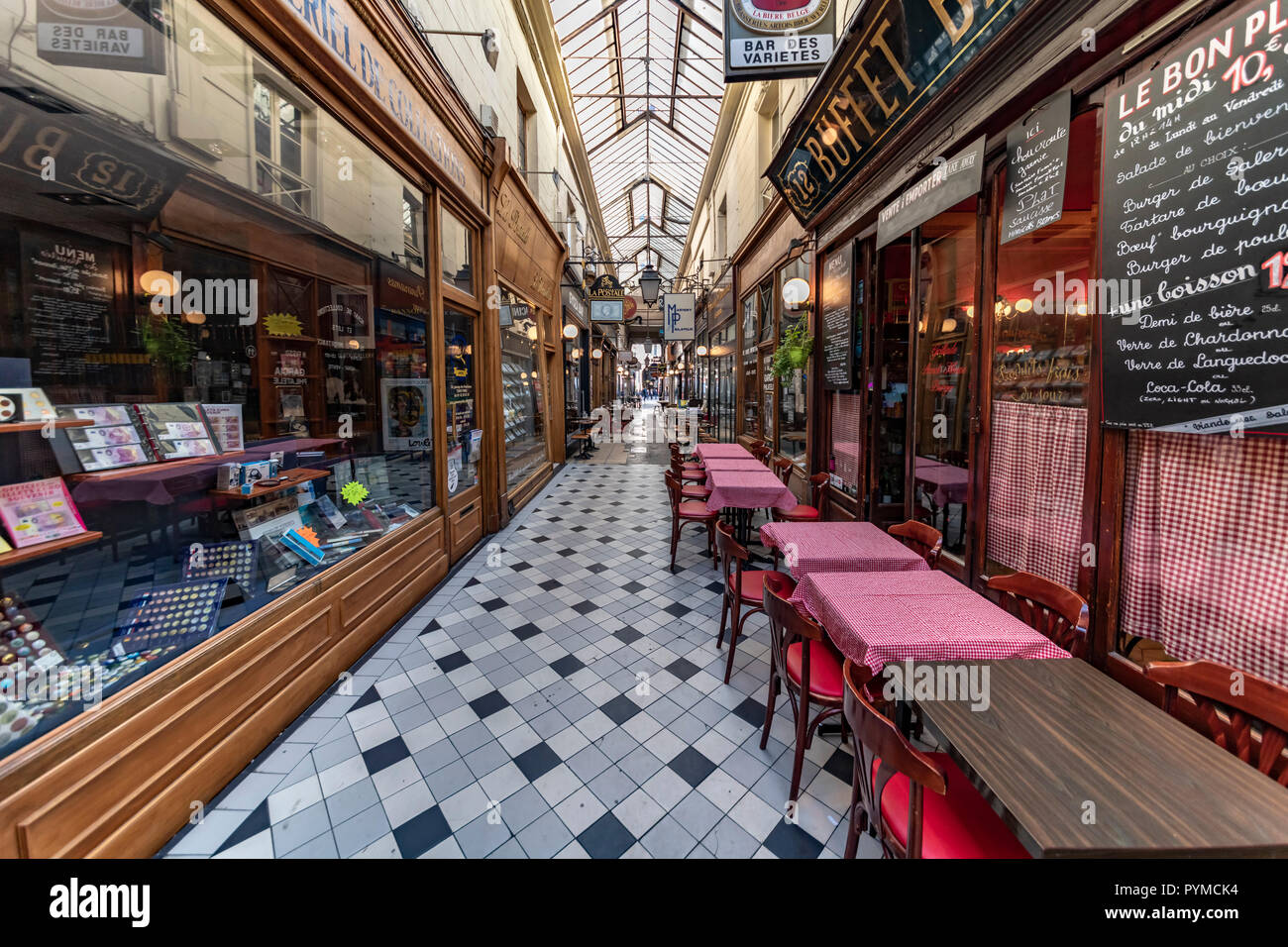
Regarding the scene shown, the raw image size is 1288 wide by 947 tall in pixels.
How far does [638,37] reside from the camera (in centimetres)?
1134

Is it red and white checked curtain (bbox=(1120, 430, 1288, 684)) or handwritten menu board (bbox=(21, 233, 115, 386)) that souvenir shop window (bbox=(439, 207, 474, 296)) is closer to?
handwritten menu board (bbox=(21, 233, 115, 386))

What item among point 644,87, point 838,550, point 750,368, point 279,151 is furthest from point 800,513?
point 644,87

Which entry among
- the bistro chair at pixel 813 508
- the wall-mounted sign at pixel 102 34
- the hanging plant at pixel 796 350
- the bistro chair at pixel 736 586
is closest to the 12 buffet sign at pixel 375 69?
the wall-mounted sign at pixel 102 34

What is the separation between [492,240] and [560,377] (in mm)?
5077

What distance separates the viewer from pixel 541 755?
8.11ft

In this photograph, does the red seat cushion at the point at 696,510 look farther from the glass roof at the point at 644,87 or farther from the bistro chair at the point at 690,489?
the glass roof at the point at 644,87

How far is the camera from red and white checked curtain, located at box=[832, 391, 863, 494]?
4859 millimetres

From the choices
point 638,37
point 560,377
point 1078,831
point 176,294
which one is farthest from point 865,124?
point 638,37

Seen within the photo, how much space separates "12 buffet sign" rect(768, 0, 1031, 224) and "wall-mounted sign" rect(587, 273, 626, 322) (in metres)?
5.87

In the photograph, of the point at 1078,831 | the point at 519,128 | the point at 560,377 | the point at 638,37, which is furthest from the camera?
the point at 638,37

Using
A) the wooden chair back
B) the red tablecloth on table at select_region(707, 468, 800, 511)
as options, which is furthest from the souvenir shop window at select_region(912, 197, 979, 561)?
the wooden chair back

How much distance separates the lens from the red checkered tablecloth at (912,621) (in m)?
1.90

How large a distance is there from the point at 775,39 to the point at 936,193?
7.07ft
